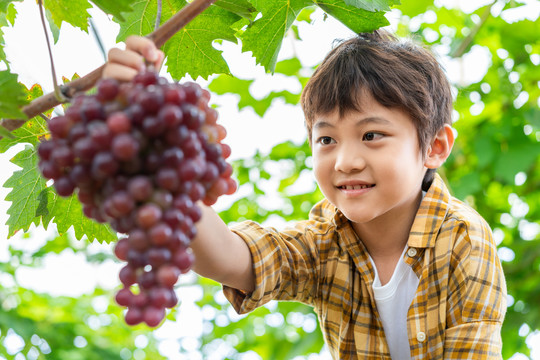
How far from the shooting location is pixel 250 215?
3.31 meters

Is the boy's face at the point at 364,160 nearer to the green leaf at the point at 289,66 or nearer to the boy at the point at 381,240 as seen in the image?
the boy at the point at 381,240

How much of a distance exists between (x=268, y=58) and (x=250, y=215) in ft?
6.73

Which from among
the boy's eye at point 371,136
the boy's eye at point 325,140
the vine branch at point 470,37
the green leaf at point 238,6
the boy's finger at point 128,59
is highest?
the vine branch at point 470,37

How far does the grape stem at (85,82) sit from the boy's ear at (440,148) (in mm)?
1069

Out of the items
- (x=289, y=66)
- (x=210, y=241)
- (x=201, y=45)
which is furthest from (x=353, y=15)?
(x=289, y=66)

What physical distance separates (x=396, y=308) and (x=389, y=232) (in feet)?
0.71

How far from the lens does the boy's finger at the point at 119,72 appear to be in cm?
79

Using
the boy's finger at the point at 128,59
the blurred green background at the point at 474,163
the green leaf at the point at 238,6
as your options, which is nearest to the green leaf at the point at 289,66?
the blurred green background at the point at 474,163

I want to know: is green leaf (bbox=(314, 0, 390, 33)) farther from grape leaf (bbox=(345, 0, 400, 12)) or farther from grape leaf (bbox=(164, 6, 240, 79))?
grape leaf (bbox=(164, 6, 240, 79))

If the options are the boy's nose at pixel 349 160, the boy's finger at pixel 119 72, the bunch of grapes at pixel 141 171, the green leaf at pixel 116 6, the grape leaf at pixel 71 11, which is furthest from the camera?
the boy's nose at pixel 349 160

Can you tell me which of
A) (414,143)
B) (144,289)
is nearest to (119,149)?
(144,289)

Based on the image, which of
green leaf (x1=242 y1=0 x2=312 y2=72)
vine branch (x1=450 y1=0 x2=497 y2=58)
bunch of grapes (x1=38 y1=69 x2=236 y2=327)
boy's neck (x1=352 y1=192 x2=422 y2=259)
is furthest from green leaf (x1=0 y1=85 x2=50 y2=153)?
vine branch (x1=450 y1=0 x2=497 y2=58)

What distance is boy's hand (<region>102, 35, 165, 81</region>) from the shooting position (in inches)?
31.3

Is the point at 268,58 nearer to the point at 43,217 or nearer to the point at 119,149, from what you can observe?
the point at 43,217
